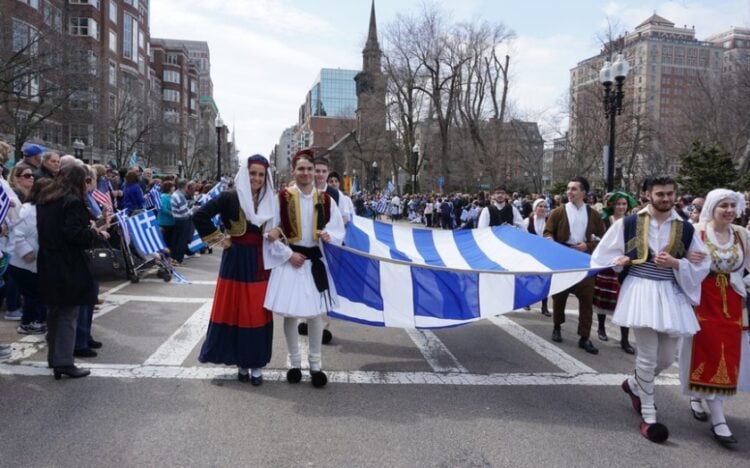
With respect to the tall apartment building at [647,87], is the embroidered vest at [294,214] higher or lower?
lower

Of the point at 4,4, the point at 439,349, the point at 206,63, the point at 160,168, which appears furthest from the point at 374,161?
the point at 206,63

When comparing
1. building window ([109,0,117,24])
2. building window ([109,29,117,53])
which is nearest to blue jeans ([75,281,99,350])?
building window ([109,29,117,53])

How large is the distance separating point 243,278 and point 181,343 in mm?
2019

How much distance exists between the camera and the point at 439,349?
657 centimetres

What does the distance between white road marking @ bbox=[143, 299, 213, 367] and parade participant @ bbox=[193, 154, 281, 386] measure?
3.17 feet

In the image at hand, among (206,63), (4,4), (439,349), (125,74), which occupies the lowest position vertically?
(439,349)

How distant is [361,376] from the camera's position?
5.45m

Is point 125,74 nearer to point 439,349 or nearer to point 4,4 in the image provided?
point 4,4

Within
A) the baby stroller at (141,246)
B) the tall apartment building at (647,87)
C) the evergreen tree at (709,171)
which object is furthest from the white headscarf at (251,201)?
the tall apartment building at (647,87)

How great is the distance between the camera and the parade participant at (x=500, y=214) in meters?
8.77

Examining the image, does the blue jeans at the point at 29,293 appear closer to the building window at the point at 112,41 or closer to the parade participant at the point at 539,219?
the parade participant at the point at 539,219

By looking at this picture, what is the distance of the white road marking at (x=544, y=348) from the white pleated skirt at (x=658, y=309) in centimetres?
180

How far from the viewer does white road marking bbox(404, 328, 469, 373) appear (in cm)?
583

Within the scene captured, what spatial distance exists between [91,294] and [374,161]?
49517 millimetres
